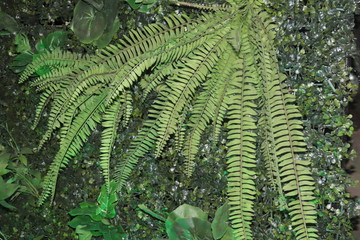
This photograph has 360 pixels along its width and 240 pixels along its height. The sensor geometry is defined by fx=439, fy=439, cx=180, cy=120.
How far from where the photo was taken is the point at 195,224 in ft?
4.13

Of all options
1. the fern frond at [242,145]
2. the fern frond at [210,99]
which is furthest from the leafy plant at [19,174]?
the fern frond at [242,145]

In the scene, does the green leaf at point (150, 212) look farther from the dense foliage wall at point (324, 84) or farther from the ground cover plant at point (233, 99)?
the dense foliage wall at point (324, 84)

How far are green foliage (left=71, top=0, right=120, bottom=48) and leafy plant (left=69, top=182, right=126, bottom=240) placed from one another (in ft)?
1.58

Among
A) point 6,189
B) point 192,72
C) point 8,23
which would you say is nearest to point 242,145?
point 192,72

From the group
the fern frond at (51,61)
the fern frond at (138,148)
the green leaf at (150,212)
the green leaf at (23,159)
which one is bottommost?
the green leaf at (23,159)

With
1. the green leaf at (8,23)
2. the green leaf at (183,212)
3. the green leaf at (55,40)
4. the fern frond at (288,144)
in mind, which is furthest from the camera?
the green leaf at (8,23)

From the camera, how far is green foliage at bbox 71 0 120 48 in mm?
1391

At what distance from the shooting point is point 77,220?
150cm

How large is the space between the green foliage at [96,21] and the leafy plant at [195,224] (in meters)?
0.59

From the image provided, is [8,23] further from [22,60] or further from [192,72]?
[192,72]

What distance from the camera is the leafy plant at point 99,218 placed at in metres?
1.44

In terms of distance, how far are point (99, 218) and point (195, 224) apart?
38cm

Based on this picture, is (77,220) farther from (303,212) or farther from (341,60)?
(341,60)

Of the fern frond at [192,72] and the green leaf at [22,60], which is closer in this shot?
the fern frond at [192,72]
